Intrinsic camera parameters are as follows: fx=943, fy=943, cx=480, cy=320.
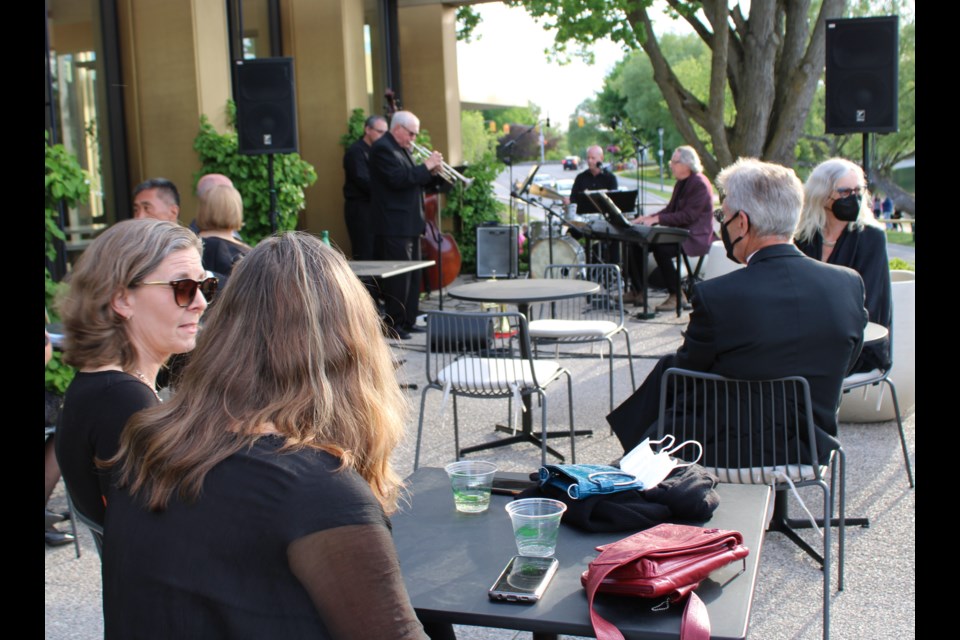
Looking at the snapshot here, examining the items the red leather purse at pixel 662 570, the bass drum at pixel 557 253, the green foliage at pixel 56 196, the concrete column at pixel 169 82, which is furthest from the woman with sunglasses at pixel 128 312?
the bass drum at pixel 557 253

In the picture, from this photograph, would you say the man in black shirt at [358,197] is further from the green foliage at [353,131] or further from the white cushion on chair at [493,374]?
the white cushion on chair at [493,374]

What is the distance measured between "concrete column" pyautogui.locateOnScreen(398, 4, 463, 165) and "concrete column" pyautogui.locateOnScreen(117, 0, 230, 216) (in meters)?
4.67

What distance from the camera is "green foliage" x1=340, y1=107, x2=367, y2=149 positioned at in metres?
10.4

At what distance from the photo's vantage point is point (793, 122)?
448 inches

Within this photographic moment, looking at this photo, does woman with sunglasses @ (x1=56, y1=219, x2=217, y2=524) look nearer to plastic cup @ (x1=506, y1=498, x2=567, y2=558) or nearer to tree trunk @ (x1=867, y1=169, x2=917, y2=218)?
plastic cup @ (x1=506, y1=498, x2=567, y2=558)

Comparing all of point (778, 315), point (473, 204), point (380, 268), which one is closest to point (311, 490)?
point (778, 315)

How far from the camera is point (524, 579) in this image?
178cm

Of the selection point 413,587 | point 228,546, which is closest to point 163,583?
point 228,546

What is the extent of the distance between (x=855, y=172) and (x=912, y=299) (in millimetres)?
1136

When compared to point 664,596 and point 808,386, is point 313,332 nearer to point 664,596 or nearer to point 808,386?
point 664,596

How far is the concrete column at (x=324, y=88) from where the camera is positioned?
34.0 feet

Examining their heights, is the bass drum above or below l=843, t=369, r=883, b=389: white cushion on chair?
above

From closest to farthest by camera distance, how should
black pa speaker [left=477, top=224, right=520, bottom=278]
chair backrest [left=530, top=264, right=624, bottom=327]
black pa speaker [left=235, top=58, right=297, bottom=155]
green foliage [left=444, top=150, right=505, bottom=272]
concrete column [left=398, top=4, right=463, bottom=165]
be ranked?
chair backrest [left=530, top=264, right=624, bottom=327], black pa speaker [left=235, top=58, right=297, bottom=155], black pa speaker [left=477, top=224, right=520, bottom=278], green foliage [left=444, top=150, right=505, bottom=272], concrete column [left=398, top=4, right=463, bottom=165]

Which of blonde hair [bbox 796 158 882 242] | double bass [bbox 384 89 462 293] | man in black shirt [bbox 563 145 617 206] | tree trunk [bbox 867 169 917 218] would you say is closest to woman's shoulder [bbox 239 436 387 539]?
blonde hair [bbox 796 158 882 242]
